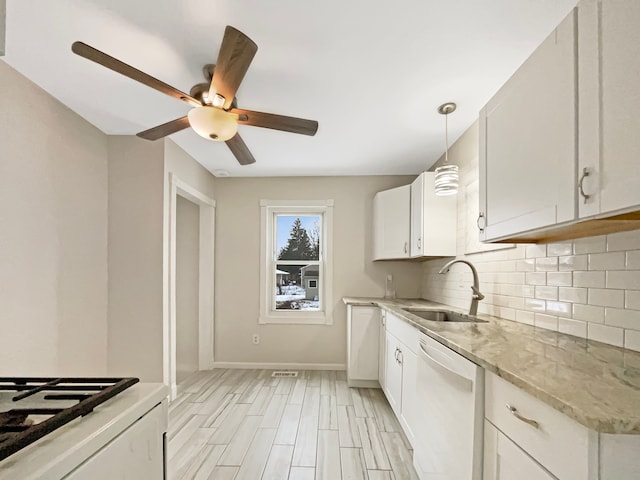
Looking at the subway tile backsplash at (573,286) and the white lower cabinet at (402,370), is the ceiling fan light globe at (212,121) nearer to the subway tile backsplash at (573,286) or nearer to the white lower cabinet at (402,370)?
the white lower cabinet at (402,370)

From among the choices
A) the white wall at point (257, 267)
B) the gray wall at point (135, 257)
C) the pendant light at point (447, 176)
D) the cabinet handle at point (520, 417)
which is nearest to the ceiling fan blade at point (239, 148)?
the gray wall at point (135, 257)

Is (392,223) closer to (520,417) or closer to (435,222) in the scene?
(435,222)

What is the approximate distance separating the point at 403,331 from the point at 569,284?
1.12 meters

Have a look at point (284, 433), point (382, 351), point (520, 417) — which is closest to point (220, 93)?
point (520, 417)

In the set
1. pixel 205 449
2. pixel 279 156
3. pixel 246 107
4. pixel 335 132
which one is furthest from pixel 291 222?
pixel 205 449

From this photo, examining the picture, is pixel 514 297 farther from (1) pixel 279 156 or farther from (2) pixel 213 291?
(2) pixel 213 291

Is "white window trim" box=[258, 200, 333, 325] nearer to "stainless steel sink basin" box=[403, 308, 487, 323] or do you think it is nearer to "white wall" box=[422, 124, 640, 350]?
"stainless steel sink basin" box=[403, 308, 487, 323]

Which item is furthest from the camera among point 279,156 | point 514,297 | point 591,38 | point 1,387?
point 279,156

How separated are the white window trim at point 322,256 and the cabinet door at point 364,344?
74 centimetres

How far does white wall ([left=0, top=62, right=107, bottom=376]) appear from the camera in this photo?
6.58ft

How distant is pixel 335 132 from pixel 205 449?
104 inches

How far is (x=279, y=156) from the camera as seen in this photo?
138 inches

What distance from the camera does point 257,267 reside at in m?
4.26

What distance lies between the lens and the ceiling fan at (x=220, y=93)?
1.43 metres
